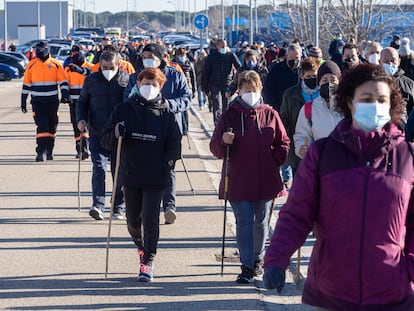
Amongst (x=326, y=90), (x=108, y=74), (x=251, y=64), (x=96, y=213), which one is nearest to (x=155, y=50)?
(x=108, y=74)

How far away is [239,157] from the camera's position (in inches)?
336

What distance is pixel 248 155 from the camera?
8516 mm

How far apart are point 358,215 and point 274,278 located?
18.2 inches

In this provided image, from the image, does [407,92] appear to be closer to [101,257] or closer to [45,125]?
[101,257]

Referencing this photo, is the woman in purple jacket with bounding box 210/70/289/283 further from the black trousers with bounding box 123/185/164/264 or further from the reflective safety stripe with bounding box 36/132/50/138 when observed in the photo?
the reflective safety stripe with bounding box 36/132/50/138

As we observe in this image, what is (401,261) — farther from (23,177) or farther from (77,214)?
(23,177)

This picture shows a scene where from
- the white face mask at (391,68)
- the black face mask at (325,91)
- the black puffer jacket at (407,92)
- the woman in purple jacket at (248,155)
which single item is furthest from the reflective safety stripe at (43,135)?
the black face mask at (325,91)

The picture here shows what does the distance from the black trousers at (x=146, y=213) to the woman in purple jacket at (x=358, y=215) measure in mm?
3814

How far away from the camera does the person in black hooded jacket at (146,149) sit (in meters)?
8.52

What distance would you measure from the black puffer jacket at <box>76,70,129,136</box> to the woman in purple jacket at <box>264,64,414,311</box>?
7101 mm

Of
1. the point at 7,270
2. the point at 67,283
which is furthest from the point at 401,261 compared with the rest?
the point at 7,270

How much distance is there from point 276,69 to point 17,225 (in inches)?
159

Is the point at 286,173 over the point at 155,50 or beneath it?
beneath

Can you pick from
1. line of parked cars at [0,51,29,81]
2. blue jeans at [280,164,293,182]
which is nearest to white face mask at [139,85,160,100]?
blue jeans at [280,164,293,182]
